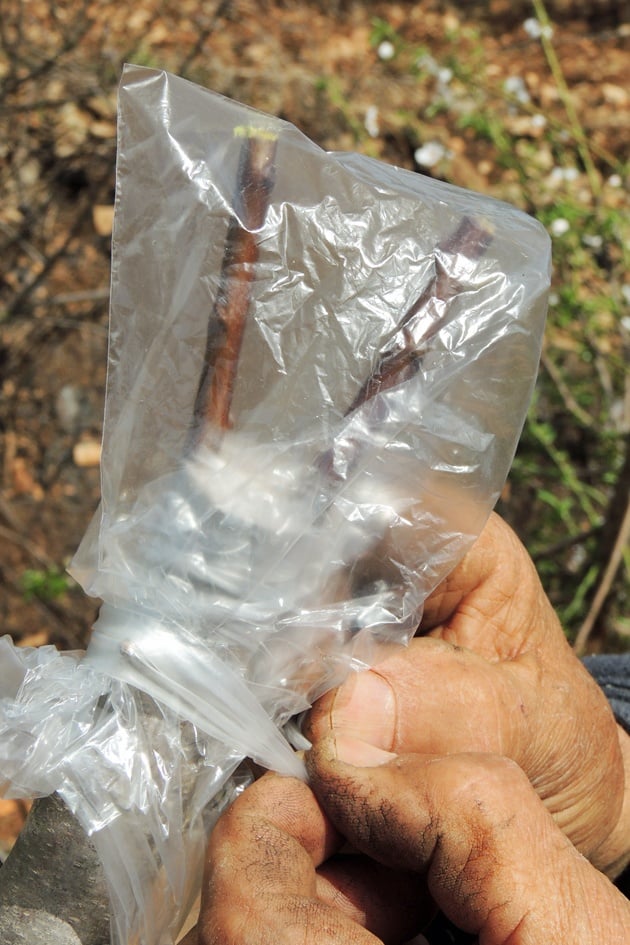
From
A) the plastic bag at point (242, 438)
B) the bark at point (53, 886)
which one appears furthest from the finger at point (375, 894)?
the bark at point (53, 886)

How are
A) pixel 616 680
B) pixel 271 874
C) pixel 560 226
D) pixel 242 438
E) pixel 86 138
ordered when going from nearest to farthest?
pixel 271 874 → pixel 242 438 → pixel 616 680 → pixel 560 226 → pixel 86 138

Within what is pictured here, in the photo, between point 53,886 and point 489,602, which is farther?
point 489,602

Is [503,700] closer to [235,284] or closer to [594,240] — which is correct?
[235,284]

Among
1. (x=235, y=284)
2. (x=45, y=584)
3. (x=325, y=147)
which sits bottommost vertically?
(x=45, y=584)

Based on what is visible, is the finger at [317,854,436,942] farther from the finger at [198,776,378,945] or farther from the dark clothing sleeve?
the dark clothing sleeve

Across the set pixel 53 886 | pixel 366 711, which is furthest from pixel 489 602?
pixel 53 886

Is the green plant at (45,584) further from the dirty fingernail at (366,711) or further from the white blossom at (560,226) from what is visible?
the dirty fingernail at (366,711)

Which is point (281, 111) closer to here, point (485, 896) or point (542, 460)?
point (542, 460)

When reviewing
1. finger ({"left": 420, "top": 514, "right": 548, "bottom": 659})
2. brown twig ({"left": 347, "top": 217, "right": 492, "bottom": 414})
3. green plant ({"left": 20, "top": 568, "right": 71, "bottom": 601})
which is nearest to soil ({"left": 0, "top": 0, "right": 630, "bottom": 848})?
green plant ({"left": 20, "top": 568, "right": 71, "bottom": 601})

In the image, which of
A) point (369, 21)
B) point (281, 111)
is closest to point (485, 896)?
point (281, 111)
